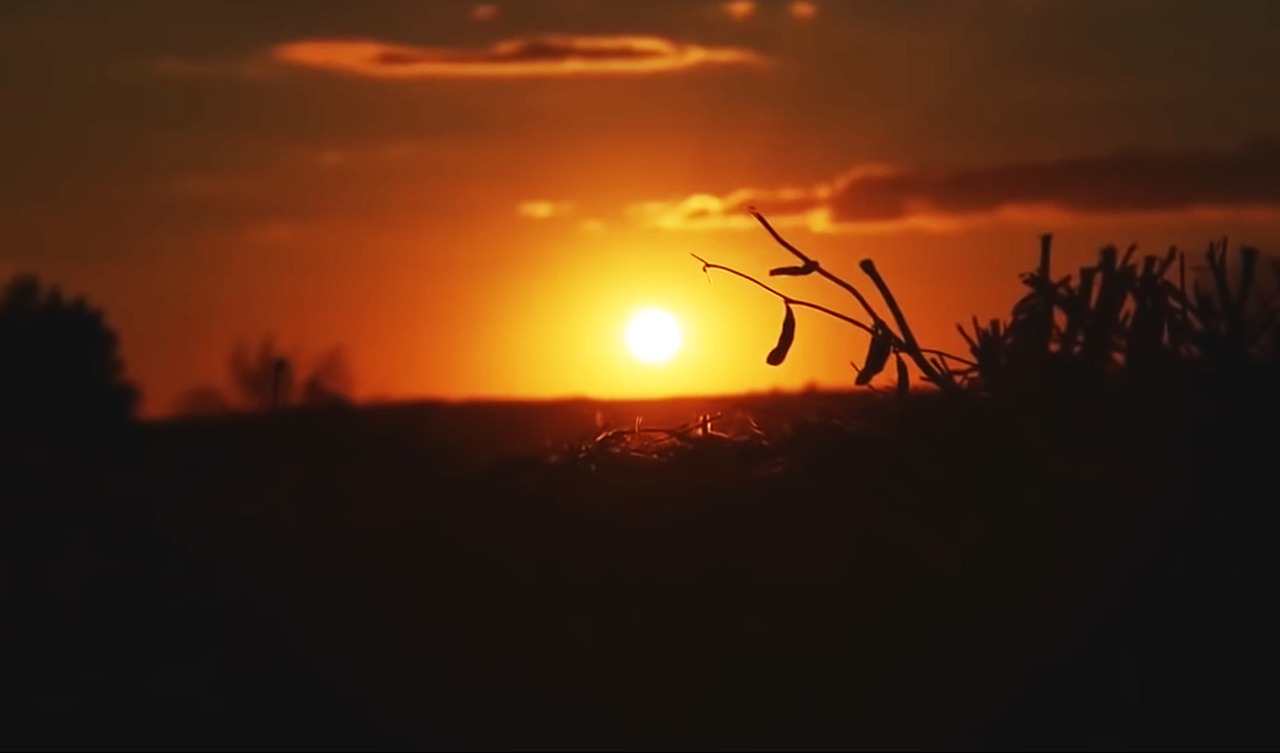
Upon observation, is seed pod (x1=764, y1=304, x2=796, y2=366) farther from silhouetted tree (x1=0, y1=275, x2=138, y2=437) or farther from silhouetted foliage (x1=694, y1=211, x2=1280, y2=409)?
silhouetted tree (x1=0, y1=275, x2=138, y2=437)

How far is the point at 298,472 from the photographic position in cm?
598

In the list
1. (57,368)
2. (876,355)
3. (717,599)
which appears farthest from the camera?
(57,368)

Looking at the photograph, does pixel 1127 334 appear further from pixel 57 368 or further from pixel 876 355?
pixel 57 368

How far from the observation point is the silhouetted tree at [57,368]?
8227mm

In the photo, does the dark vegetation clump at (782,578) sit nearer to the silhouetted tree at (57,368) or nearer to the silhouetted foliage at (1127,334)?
the silhouetted foliage at (1127,334)

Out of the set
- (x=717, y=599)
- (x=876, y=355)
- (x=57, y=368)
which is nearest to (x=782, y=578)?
(x=717, y=599)

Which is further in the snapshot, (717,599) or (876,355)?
(876,355)

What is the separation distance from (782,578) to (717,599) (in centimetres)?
13

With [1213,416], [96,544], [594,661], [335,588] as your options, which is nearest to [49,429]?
[96,544]

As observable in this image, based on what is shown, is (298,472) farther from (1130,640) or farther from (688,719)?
(1130,640)

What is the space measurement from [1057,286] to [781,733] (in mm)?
1445

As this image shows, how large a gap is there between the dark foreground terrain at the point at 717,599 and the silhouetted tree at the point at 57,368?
2.40 m

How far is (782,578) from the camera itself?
14.9 feet

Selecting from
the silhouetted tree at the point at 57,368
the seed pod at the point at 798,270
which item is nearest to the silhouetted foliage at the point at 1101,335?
the seed pod at the point at 798,270
